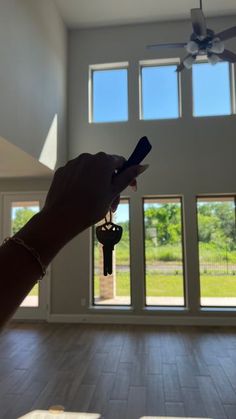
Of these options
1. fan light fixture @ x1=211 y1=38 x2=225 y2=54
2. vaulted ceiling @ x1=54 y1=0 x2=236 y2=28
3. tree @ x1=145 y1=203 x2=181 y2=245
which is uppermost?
vaulted ceiling @ x1=54 y1=0 x2=236 y2=28

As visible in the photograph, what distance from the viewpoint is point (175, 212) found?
6.52 meters

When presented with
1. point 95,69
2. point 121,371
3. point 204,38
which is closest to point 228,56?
point 204,38

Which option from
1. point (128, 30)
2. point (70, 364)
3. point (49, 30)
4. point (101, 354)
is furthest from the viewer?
point (128, 30)

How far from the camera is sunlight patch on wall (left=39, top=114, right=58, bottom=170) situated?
A: 17.2ft

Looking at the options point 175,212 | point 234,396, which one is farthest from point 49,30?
point 234,396

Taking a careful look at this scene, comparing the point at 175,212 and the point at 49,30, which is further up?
the point at 49,30

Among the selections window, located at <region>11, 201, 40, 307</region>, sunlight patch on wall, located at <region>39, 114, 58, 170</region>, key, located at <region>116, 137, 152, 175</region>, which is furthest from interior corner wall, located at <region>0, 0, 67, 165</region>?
key, located at <region>116, 137, 152, 175</region>

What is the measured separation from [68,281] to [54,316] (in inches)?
27.6

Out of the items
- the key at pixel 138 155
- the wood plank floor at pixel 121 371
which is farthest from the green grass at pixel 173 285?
the key at pixel 138 155

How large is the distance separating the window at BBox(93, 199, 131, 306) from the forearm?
5933mm

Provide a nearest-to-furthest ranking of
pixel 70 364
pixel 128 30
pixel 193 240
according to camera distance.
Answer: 1. pixel 70 364
2. pixel 193 240
3. pixel 128 30

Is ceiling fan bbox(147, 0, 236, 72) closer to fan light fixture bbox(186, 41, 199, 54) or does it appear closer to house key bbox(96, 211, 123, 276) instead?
fan light fixture bbox(186, 41, 199, 54)

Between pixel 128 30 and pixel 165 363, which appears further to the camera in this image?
pixel 128 30

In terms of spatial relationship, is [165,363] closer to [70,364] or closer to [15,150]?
[70,364]
